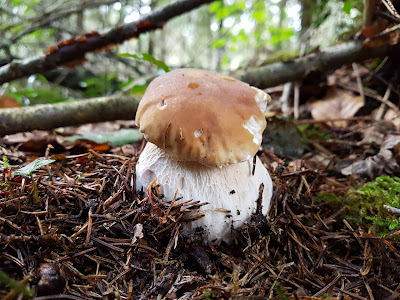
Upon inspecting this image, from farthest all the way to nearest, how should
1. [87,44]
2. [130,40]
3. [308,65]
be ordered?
[308,65] → [130,40] → [87,44]

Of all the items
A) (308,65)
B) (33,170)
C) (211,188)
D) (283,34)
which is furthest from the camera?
(283,34)

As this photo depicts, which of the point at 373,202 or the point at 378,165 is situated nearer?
the point at 373,202

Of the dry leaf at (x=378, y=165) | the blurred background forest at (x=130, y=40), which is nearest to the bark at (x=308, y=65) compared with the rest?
the blurred background forest at (x=130, y=40)

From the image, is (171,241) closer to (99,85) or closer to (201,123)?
(201,123)

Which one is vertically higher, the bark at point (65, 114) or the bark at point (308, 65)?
the bark at point (308, 65)

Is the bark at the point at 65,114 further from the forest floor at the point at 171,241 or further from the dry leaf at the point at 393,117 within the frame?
the dry leaf at the point at 393,117

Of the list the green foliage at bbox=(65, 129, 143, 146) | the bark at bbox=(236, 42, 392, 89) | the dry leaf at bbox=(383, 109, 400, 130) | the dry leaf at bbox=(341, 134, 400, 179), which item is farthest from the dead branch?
the dry leaf at bbox=(383, 109, 400, 130)

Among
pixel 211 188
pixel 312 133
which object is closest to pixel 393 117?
pixel 312 133

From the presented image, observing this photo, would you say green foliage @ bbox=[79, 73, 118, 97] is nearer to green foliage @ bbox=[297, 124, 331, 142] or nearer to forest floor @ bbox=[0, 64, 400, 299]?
forest floor @ bbox=[0, 64, 400, 299]
